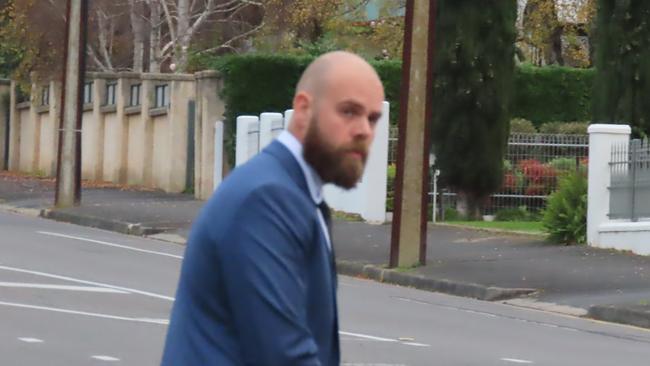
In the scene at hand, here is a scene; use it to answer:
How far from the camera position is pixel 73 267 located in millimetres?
17891

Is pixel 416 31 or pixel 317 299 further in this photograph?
pixel 416 31

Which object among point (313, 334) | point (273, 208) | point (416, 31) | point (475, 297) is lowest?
point (475, 297)

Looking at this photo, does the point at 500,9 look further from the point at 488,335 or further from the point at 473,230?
the point at 488,335

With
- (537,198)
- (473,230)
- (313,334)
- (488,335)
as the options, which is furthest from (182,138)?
(313,334)

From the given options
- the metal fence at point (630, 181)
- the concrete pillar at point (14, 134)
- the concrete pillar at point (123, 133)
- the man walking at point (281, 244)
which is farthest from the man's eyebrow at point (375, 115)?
the concrete pillar at point (14, 134)

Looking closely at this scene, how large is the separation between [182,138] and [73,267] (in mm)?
16948

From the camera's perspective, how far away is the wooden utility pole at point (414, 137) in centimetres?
1914

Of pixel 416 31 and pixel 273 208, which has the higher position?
pixel 416 31

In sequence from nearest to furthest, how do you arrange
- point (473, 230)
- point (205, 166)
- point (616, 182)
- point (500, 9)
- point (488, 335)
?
1. point (488, 335)
2. point (616, 182)
3. point (473, 230)
4. point (500, 9)
5. point (205, 166)

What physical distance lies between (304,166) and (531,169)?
971 inches

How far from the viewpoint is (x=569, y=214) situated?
21.3m

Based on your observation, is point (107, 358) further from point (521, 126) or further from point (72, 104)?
point (521, 126)

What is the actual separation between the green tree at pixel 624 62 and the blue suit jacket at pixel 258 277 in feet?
69.1

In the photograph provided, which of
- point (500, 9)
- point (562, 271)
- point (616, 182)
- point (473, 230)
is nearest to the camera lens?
point (562, 271)
